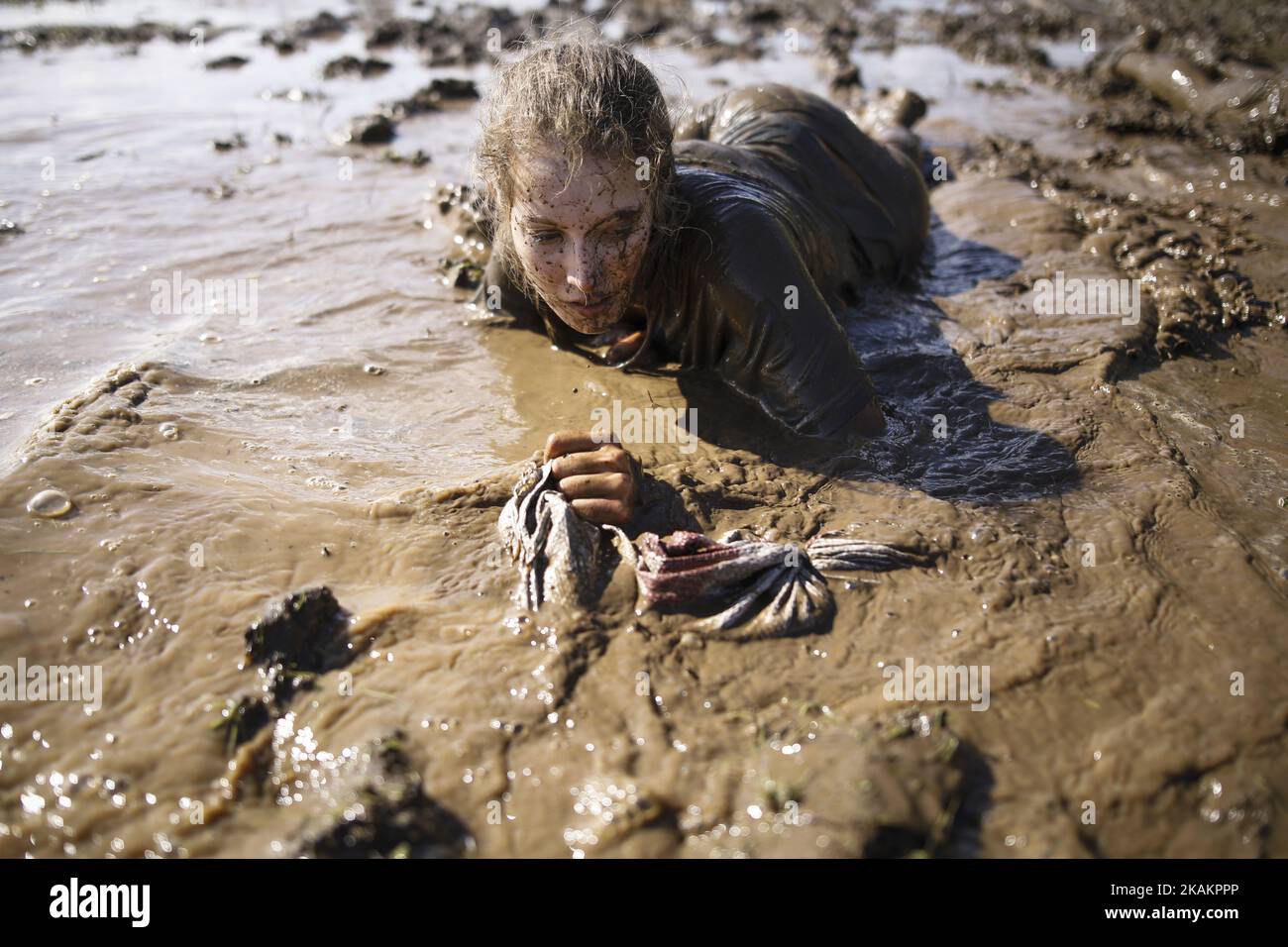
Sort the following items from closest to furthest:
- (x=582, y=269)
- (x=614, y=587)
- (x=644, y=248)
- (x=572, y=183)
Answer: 1. (x=614, y=587)
2. (x=572, y=183)
3. (x=582, y=269)
4. (x=644, y=248)

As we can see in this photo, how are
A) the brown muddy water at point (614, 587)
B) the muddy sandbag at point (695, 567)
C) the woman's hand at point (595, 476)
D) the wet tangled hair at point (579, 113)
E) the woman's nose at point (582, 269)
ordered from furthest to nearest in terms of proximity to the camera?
1. the woman's nose at point (582, 269)
2. the wet tangled hair at point (579, 113)
3. the woman's hand at point (595, 476)
4. the muddy sandbag at point (695, 567)
5. the brown muddy water at point (614, 587)

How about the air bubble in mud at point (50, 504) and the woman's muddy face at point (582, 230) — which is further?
the woman's muddy face at point (582, 230)

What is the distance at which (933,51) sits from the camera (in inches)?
362

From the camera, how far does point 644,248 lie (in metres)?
3.01

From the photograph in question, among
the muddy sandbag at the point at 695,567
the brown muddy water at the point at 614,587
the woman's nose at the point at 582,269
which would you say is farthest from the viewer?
the woman's nose at the point at 582,269

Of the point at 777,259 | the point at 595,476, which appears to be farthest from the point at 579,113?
the point at 595,476

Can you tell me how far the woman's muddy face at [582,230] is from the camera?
279 centimetres

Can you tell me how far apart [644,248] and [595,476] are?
87 centimetres

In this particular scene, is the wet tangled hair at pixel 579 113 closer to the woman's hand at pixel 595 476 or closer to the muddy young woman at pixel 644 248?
the muddy young woman at pixel 644 248

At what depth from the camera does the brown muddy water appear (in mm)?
1885

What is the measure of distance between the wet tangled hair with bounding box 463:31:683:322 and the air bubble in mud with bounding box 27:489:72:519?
166cm

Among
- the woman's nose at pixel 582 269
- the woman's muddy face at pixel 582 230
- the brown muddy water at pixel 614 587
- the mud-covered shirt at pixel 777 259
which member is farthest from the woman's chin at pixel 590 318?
the brown muddy water at pixel 614 587

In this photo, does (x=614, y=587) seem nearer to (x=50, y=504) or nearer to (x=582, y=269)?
(x=582, y=269)

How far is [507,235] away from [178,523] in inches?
59.4
